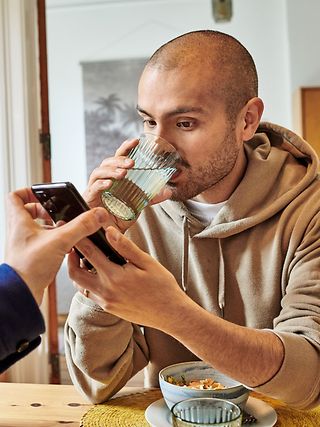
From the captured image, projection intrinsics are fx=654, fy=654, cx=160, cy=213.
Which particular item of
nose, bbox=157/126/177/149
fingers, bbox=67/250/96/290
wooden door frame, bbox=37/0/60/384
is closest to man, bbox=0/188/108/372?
fingers, bbox=67/250/96/290

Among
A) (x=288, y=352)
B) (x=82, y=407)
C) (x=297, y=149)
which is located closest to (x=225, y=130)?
(x=297, y=149)

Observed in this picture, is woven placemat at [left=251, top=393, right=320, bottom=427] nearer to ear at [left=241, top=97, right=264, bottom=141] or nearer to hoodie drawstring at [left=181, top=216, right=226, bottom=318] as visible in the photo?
hoodie drawstring at [left=181, top=216, right=226, bottom=318]

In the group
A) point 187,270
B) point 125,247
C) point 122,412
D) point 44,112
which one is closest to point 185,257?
point 187,270

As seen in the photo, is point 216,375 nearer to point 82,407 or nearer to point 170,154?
point 82,407

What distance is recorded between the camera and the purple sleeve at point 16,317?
74 centimetres

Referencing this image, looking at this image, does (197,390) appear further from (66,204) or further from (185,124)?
(185,124)

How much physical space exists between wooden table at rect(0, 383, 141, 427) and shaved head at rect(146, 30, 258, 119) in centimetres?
63

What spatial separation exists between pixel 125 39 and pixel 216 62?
4.97m

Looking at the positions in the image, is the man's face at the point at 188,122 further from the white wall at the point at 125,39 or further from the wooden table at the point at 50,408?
the white wall at the point at 125,39

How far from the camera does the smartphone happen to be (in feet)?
2.81

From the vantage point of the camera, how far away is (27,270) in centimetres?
78

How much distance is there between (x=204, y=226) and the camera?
4.62ft

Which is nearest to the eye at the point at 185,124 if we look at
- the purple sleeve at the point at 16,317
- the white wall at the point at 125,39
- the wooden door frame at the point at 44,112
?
the purple sleeve at the point at 16,317

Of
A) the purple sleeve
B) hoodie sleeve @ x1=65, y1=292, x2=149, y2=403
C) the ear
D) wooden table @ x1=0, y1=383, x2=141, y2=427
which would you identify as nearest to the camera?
the purple sleeve
